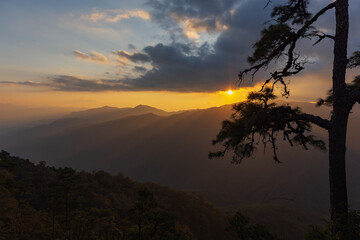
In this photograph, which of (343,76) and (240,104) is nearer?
(343,76)

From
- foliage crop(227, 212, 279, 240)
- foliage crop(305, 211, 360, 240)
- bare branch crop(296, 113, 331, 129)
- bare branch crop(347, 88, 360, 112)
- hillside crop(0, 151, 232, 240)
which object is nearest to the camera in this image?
foliage crop(305, 211, 360, 240)

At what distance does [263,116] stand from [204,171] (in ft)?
610

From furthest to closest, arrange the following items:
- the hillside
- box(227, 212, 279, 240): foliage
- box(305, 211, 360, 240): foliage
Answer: the hillside → box(227, 212, 279, 240): foliage → box(305, 211, 360, 240): foliage

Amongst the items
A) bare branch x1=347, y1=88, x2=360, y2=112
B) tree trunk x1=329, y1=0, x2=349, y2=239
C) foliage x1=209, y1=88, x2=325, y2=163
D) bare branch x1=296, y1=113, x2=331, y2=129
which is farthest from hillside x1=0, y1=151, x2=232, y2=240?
bare branch x1=347, y1=88, x2=360, y2=112

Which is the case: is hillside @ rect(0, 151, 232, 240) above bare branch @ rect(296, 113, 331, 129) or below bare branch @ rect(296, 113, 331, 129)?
below

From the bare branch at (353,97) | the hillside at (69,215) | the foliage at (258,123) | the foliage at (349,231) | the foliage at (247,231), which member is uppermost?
the bare branch at (353,97)

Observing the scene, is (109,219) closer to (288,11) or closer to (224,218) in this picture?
(288,11)

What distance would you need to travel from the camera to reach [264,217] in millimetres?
66375

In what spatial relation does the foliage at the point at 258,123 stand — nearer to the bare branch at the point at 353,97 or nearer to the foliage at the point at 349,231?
the bare branch at the point at 353,97

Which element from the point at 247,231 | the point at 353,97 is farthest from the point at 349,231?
the point at 353,97

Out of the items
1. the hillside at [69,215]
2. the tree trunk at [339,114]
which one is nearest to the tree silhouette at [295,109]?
the tree trunk at [339,114]

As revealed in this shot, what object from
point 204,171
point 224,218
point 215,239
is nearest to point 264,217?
point 224,218

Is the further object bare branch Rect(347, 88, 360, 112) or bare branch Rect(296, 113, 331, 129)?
bare branch Rect(296, 113, 331, 129)

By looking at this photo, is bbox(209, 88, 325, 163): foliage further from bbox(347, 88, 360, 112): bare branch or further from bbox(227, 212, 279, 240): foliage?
bbox(227, 212, 279, 240): foliage
